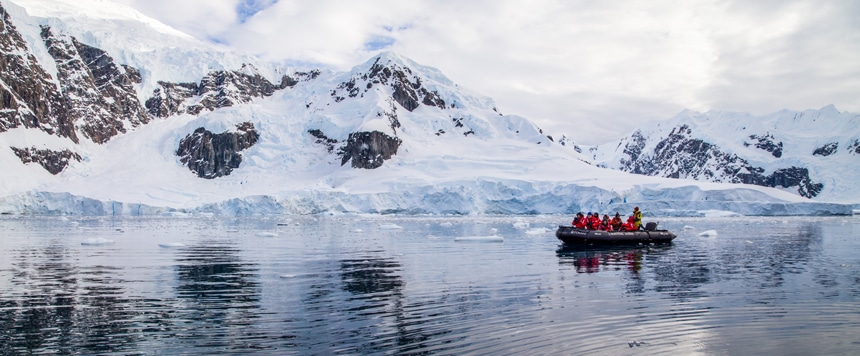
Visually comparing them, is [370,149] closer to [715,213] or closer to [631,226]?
[715,213]

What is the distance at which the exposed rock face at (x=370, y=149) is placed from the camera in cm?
11838

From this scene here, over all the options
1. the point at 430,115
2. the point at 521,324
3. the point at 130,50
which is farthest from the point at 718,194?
the point at 130,50

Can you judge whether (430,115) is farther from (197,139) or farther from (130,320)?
(130,320)

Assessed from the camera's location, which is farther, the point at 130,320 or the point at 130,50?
the point at 130,50

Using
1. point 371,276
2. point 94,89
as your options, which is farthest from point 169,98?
point 371,276

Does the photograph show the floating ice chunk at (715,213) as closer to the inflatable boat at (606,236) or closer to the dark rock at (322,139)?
the inflatable boat at (606,236)

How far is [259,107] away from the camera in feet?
432

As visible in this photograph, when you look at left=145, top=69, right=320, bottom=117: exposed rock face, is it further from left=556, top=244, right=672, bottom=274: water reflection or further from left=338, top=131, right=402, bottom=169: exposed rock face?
left=556, top=244, right=672, bottom=274: water reflection

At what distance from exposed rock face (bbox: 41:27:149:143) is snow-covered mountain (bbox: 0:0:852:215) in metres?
0.28

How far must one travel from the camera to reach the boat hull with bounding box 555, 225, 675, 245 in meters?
29.5

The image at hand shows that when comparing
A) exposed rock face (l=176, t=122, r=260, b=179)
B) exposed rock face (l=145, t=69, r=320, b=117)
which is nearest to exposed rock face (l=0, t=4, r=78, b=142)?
exposed rock face (l=145, t=69, r=320, b=117)

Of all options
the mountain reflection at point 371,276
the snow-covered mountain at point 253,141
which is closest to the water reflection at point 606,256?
the mountain reflection at point 371,276

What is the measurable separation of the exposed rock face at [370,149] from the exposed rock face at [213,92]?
3438 cm

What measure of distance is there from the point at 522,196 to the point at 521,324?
74.1m
